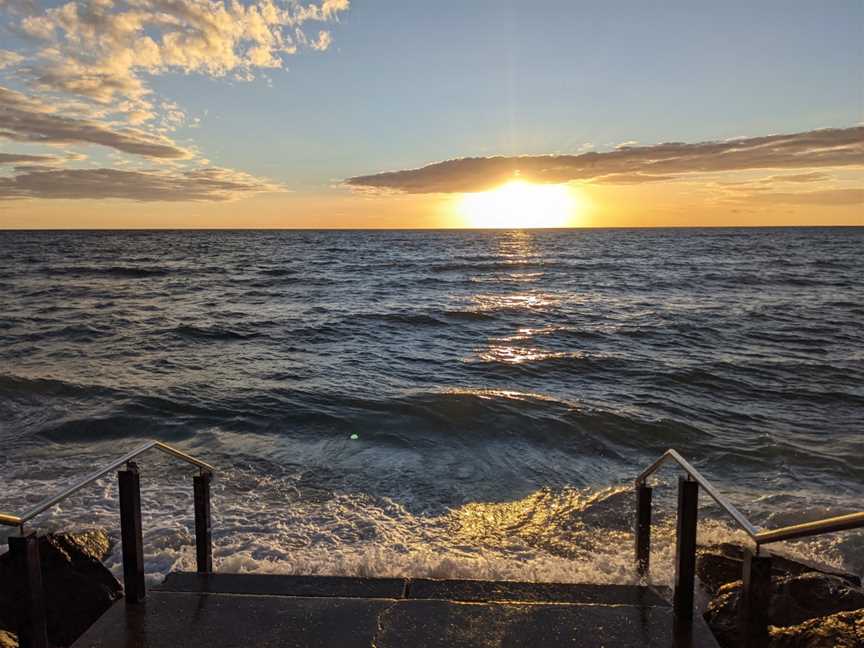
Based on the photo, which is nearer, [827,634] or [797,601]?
[827,634]

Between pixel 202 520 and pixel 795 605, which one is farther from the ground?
pixel 202 520

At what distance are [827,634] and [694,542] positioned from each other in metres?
0.82

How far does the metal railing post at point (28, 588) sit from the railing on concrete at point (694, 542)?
11.7 feet

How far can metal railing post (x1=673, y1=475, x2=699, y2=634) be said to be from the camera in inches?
141

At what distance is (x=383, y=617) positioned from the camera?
3631 mm

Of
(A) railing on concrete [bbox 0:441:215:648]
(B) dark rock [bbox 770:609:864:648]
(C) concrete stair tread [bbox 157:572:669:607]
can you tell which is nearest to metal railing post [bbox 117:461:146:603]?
(A) railing on concrete [bbox 0:441:215:648]

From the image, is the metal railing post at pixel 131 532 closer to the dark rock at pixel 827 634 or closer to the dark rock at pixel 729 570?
the dark rock at pixel 827 634

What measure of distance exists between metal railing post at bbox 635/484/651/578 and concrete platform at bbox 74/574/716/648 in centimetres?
88

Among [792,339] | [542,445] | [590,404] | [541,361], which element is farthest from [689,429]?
[792,339]

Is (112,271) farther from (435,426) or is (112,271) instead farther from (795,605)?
(795,605)

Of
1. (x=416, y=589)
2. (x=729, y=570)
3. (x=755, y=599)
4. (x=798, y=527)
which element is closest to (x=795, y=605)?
(x=729, y=570)

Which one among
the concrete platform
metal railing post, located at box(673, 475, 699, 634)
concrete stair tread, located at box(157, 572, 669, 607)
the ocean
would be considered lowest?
the ocean

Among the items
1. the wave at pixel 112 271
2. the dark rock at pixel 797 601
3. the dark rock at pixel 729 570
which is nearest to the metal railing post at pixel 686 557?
the dark rock at pixel 797 601

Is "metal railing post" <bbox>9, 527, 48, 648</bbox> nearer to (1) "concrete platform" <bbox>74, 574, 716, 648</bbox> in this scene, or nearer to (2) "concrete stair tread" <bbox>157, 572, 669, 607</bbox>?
(1) "concrete platform" <bbox>74, 574, 716, 648</bbox>
